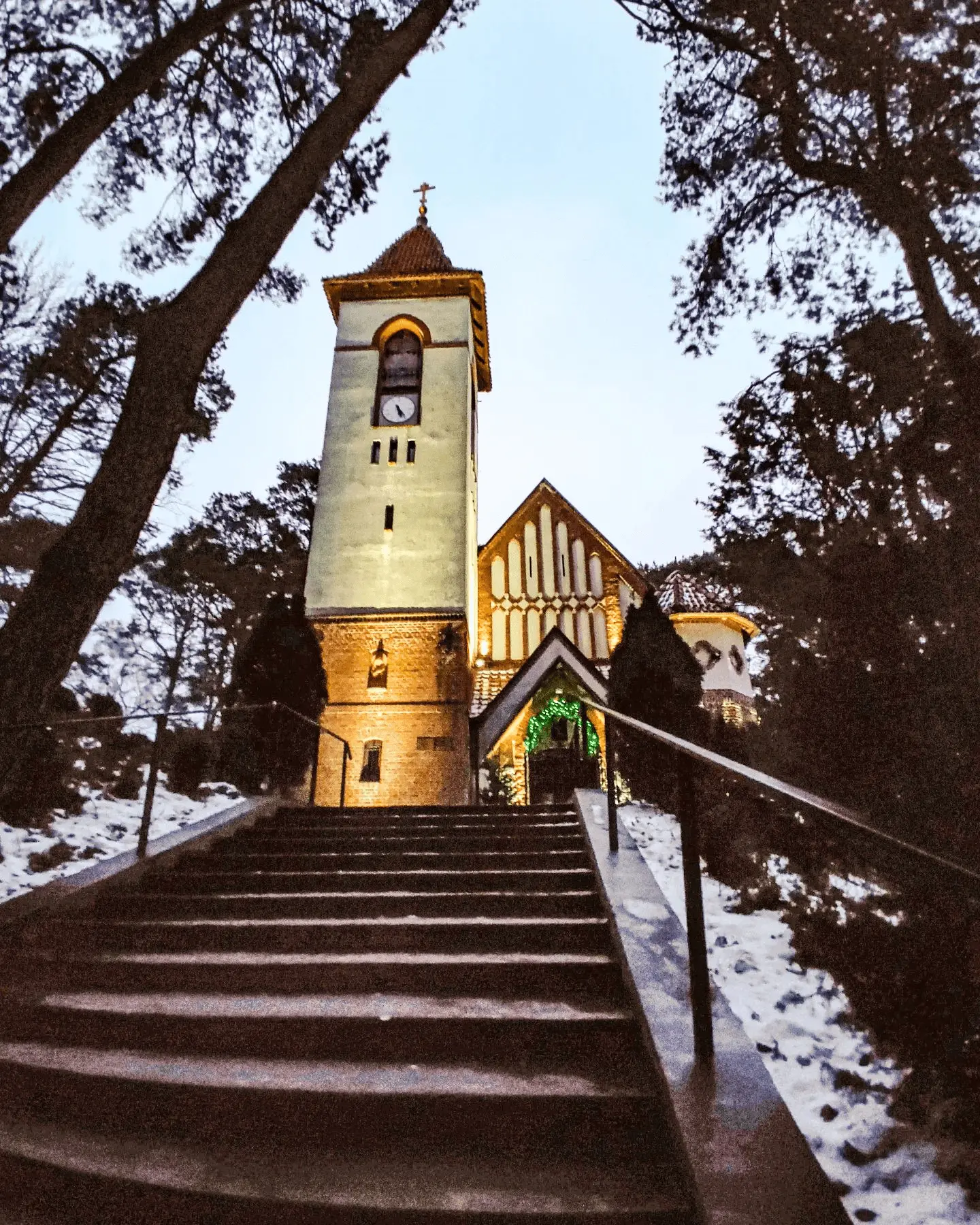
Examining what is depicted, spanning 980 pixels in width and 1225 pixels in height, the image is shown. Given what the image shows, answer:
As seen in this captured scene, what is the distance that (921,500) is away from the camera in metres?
5.71

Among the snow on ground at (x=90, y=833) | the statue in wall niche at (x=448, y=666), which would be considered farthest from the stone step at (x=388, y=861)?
the statue in wall niche at (x=448, y=666)

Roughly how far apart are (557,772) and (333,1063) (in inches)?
408

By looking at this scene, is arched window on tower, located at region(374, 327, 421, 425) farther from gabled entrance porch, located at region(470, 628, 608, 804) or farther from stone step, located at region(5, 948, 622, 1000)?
stone step, located at region(5, 948, 622, 1000)

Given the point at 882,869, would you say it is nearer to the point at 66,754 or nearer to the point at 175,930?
the point at 175,930

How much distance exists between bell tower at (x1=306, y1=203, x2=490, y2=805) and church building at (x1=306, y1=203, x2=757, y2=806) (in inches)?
1.3

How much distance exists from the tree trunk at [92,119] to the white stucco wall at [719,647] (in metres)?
16.4

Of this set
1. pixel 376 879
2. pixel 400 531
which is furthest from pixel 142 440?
pixel 400 531

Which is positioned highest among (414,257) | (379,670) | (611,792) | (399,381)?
(414,257)

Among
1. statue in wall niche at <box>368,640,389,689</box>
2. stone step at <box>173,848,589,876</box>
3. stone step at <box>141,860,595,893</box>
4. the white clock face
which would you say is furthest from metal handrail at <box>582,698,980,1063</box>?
the white clock face

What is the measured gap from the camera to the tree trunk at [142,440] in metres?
3.33

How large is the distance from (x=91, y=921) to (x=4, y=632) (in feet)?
5.21

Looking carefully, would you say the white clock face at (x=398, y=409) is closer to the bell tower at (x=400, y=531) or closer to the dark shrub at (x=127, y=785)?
the bell tower at (x=400, y=531)

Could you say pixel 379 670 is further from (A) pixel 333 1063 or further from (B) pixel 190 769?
(A) pixel 333 1063

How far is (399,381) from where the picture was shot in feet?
53.7
